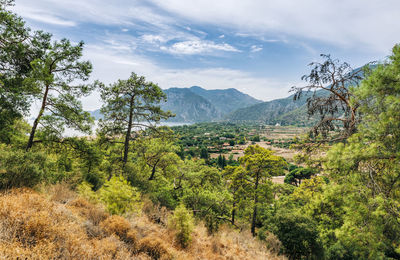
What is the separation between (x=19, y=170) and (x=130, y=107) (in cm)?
551

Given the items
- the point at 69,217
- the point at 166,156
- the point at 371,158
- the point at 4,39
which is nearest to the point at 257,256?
the point at 371,158

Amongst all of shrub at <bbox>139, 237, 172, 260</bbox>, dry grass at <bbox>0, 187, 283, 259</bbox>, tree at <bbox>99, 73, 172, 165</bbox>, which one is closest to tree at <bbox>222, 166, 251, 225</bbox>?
tree at <bbox>99, 73, 172, 165</bbox>

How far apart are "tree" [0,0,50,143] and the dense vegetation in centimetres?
4

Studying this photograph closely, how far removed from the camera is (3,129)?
22.5ft

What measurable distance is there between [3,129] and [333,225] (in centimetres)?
1868

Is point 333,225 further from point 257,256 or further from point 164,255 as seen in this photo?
point 164,255

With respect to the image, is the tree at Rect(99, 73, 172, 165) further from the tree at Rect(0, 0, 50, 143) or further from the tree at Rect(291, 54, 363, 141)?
the tree at Rect(291, 54, 363, 141)

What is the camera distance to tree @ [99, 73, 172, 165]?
9703 mm

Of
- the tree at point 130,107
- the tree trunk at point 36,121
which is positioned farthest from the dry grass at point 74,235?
the tree at point 130,107

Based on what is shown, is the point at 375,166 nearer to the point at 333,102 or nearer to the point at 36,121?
the point at 333,102

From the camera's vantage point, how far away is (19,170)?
215 inches

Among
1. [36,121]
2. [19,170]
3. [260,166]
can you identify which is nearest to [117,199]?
[19,170]

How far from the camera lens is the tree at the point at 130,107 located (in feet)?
31.8

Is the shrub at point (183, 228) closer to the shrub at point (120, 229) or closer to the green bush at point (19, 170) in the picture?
the shrub at point (120, 229)
